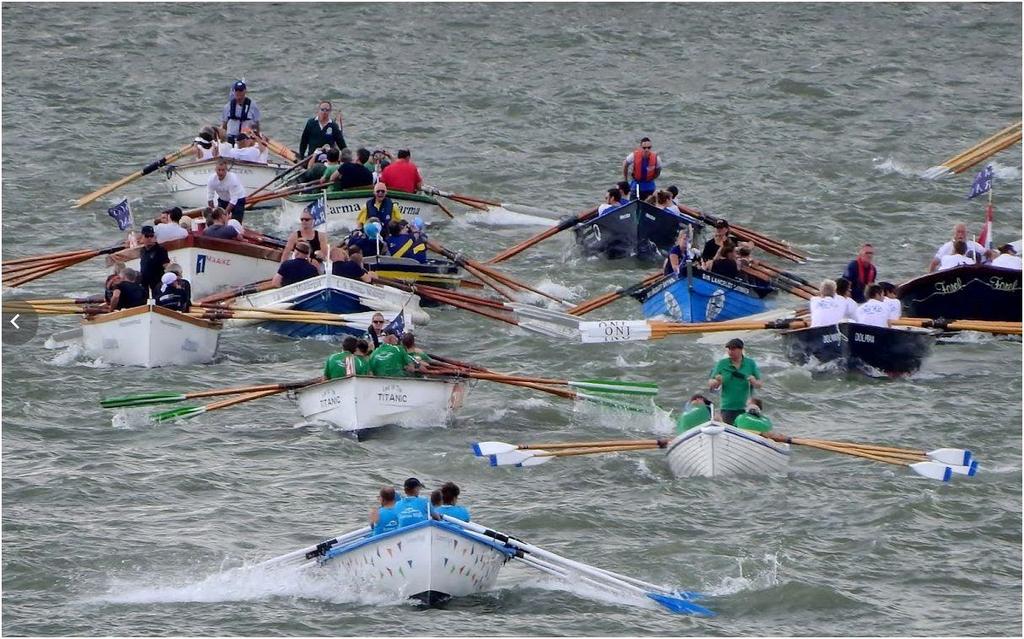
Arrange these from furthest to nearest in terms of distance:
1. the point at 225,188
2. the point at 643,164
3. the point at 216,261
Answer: the point at 643,164 < the point at 225,188 < the point at 216,261

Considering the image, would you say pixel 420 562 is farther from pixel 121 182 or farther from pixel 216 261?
pixel 121 182

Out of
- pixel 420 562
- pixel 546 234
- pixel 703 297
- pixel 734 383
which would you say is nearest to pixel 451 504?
pixel 420 562

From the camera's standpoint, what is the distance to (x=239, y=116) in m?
39.9

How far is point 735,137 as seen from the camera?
44906mm

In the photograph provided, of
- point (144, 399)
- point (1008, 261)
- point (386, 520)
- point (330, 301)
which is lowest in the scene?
point (386, 520)

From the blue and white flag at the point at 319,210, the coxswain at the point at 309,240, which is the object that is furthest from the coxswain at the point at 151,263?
the blue and white flag at the point at 319,210

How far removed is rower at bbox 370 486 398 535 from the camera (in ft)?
65.5

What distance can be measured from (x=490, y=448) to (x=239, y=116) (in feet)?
60.2

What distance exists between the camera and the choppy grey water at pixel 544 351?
20781 millimetres

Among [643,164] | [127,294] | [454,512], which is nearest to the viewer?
[454,512]

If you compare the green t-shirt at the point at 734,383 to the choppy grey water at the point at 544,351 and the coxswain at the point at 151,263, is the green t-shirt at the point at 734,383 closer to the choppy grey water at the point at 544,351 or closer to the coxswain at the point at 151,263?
the choppy grey water at the point at 544,351

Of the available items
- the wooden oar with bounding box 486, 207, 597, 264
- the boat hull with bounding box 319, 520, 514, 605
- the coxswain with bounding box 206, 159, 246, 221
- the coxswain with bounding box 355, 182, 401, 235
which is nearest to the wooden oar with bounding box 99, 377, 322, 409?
the boat hull with bounding box 319, 520, 514, 605

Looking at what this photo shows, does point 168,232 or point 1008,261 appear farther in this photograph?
point 168,232

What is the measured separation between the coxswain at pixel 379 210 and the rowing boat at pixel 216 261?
5.56 ft
